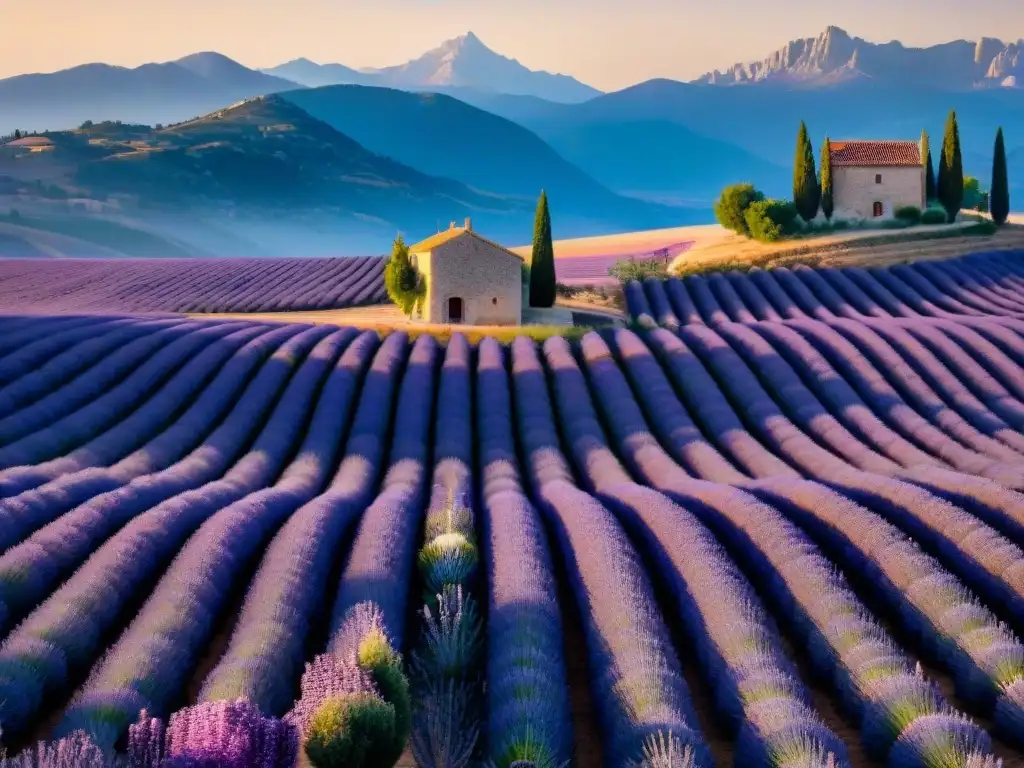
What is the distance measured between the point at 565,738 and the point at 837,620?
3.19 metres

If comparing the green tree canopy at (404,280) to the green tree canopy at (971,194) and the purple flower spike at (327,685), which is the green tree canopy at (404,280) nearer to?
Answer: the purple flower spike at (327,685)

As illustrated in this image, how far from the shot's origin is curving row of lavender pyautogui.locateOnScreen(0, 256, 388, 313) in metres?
40.2

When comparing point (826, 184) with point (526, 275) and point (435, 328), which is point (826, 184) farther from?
point (435, 328)

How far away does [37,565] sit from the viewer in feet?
33.1

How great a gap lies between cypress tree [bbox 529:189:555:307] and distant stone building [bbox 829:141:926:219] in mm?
Answer: 21311

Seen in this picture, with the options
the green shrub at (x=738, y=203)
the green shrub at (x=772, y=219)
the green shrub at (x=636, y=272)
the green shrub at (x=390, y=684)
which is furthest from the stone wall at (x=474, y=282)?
the green shrub at (x=390, y=684)

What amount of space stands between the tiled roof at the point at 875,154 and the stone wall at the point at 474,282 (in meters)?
25.9

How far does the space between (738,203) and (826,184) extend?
461 centimetres

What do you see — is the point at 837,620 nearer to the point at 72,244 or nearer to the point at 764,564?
the point at 764,564

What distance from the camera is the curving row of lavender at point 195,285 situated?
40.2 meters

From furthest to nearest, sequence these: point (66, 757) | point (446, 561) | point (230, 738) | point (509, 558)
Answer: point (509, 558), point (446, 561), point (230, 738), point (66, 757)

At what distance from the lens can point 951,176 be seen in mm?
51219

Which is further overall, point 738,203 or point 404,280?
point 738,203

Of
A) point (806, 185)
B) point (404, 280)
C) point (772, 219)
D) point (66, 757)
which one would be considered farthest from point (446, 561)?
point (806, 185)
